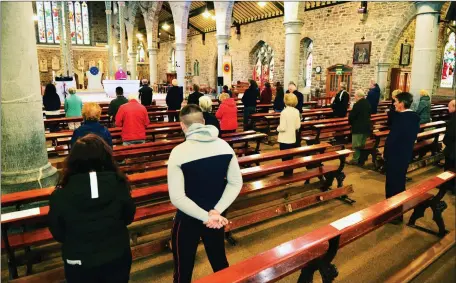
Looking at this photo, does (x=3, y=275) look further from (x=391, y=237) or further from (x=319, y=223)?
(x=391, y=237)

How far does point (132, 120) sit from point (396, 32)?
12.0 m

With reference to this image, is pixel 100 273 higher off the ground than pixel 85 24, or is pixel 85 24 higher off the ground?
pixel 85 24

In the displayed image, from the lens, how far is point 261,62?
20359 mm

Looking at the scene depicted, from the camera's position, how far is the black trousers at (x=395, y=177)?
3841mm

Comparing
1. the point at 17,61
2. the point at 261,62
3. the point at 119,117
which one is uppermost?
the point at 261,62

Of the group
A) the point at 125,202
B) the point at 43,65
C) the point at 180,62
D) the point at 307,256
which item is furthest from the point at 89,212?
the point at 43,65

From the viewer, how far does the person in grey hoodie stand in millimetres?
1949

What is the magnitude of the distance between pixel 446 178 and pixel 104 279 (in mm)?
3585

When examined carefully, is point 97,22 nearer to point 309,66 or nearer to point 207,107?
point 309,66

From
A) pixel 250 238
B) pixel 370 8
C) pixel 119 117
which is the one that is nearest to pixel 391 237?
pixel 250 238

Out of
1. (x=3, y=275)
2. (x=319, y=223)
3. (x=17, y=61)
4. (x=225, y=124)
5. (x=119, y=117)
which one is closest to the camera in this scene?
(x=3, y=275)

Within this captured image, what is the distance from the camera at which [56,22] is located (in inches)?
1014

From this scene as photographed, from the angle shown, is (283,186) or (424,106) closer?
(283,186)

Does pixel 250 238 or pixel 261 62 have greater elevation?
pixel 261 62
